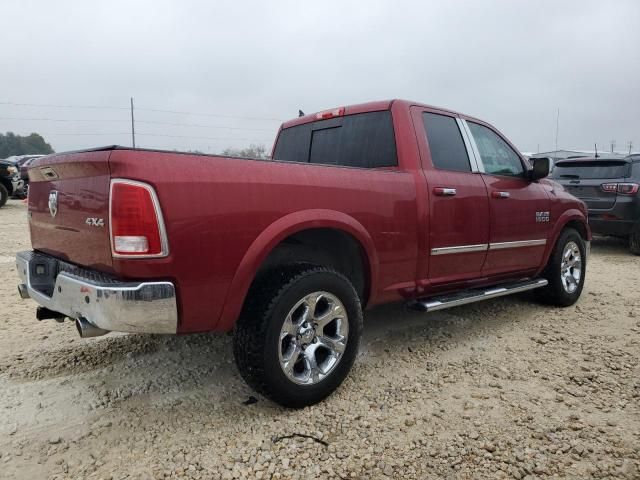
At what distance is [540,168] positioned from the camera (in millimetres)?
4133

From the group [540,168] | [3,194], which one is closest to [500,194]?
[540,168]

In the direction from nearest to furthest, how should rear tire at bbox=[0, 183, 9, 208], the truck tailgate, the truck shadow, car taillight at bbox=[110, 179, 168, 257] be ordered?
car taillight at bbox=[110, 179, 168, 257] → the truck tailgate → the truck shadow → rear tire at bbox=[0, 183, 9, 208]

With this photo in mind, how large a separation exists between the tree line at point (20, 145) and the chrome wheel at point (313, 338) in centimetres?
5101

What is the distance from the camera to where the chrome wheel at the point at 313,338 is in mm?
2533

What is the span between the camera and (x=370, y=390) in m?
2.85

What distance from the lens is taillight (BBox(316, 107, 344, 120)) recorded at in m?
3.67

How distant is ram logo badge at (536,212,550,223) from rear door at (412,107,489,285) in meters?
0.89

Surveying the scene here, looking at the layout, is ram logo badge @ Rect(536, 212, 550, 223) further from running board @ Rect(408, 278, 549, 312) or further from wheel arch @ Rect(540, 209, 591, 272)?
running board @ Rect(408, 278, 549, 312)

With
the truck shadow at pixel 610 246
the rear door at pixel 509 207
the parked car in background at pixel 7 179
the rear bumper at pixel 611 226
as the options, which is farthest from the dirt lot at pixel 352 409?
the parked car in background at pixel 7 179

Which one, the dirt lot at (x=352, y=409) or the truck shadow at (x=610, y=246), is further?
the truck shadow at (x=610, y=246)

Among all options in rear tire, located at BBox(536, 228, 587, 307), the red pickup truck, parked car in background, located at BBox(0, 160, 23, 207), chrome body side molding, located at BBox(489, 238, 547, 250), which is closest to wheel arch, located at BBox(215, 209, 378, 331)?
the red pickup truck

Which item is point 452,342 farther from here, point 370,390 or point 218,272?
point 218,272

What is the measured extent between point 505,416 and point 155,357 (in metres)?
2.32

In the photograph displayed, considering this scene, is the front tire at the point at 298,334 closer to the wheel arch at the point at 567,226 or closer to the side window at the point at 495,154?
the side window at the point at 495,154
